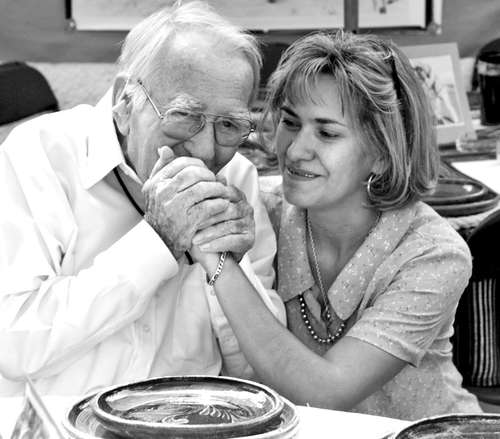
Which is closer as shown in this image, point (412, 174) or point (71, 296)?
point (71, 296)

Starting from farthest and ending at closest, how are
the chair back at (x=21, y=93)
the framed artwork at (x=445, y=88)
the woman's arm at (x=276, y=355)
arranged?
the chair back at (x=21, y=93) < the framed artwork at (x=445, y=88) < the woman's arm at (x=276, y=355)

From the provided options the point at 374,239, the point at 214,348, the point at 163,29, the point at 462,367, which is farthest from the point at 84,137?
the point at 462,367

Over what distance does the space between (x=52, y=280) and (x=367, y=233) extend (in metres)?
0.77

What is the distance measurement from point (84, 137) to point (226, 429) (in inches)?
40.0

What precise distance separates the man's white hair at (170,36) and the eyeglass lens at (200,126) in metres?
0.11

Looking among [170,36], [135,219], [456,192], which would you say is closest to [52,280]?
[135,219]

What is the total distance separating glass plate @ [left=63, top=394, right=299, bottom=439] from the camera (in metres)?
1.37

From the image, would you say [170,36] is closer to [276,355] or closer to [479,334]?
[276,355]

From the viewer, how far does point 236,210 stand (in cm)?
208

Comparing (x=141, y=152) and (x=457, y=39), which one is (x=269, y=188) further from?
(x=457, y=39)

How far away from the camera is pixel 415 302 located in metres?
2.21

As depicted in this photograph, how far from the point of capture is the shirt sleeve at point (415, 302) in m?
2.17

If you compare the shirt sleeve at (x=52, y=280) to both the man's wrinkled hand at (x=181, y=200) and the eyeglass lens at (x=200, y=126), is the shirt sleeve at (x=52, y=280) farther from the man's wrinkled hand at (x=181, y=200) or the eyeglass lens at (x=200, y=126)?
the eyeglass lens at (x=200, y=126)

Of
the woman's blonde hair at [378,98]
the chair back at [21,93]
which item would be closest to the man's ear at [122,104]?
the woman's blonde hair at [378,98]
